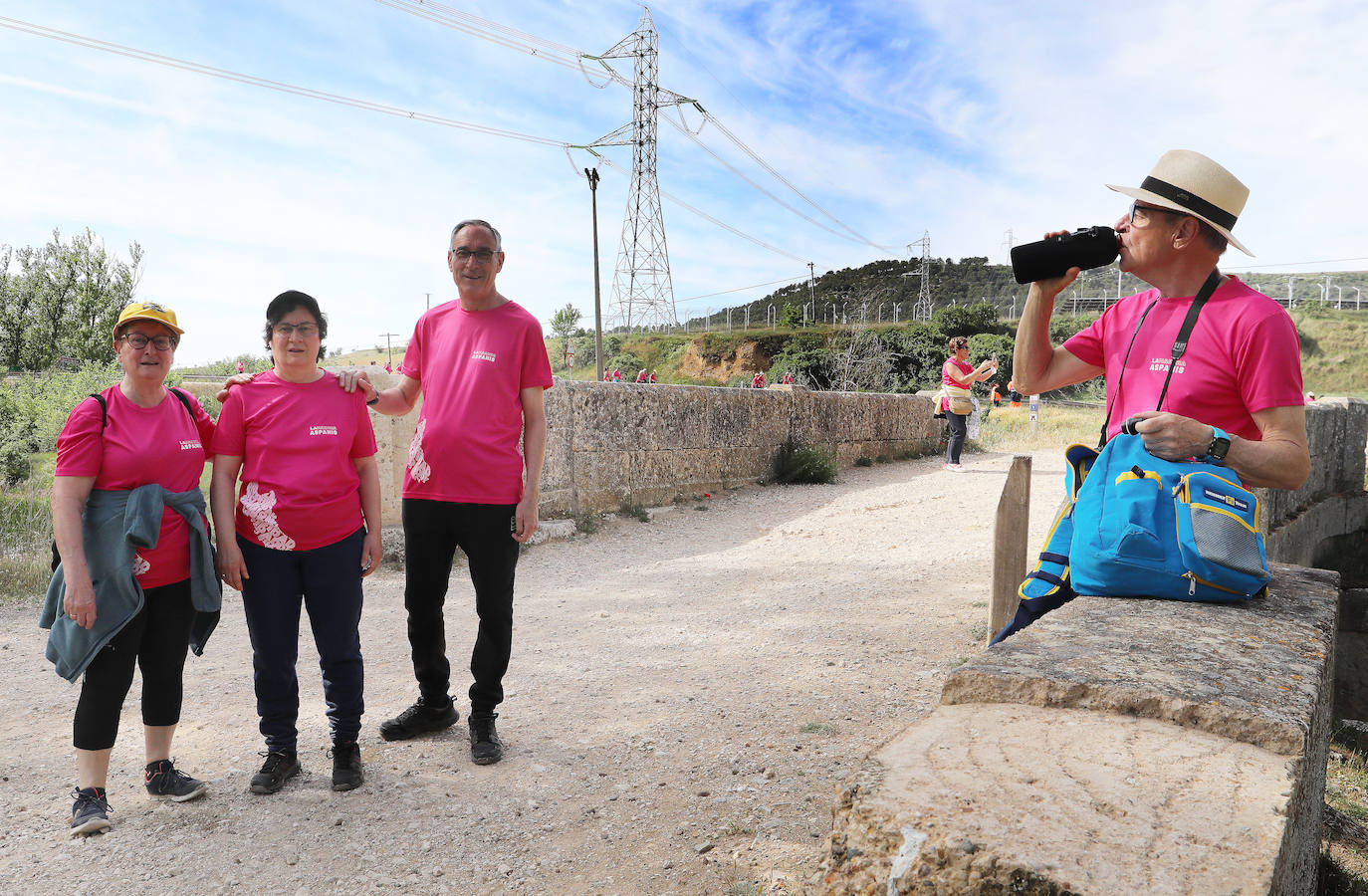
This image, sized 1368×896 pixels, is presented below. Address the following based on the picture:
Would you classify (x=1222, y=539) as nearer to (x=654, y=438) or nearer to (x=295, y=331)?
(x=295, y=331)

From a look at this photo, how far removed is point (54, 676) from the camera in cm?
429

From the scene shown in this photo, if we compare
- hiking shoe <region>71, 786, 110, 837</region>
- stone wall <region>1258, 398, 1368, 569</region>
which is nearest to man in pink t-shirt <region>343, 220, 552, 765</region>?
hiking shoe <region>71, 786, 110, 837</region>

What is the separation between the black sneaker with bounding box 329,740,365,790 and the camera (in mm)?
2936

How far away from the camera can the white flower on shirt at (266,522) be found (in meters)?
2.83

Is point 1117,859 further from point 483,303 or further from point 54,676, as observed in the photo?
point 54,676

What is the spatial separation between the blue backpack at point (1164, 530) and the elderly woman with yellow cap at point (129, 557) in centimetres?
260

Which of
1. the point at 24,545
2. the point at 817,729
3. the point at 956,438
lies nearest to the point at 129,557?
the point at 817,729

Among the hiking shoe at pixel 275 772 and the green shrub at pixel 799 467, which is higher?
the green shrub at pixel 799 467

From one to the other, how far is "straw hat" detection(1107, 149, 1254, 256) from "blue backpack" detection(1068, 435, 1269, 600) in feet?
1.87

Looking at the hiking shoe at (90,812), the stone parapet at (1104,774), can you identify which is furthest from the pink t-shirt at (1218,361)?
the hiking shoe at (90,812)

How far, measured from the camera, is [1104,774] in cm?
133

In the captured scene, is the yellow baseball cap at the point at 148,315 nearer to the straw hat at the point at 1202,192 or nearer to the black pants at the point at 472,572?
the black pants at the point at 472,572

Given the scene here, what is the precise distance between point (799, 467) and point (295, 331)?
9.23 metres

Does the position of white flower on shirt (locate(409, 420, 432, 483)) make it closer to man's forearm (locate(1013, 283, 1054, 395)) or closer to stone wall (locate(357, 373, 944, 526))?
man's forearm (locate(1013, 283, 1054, 395))
